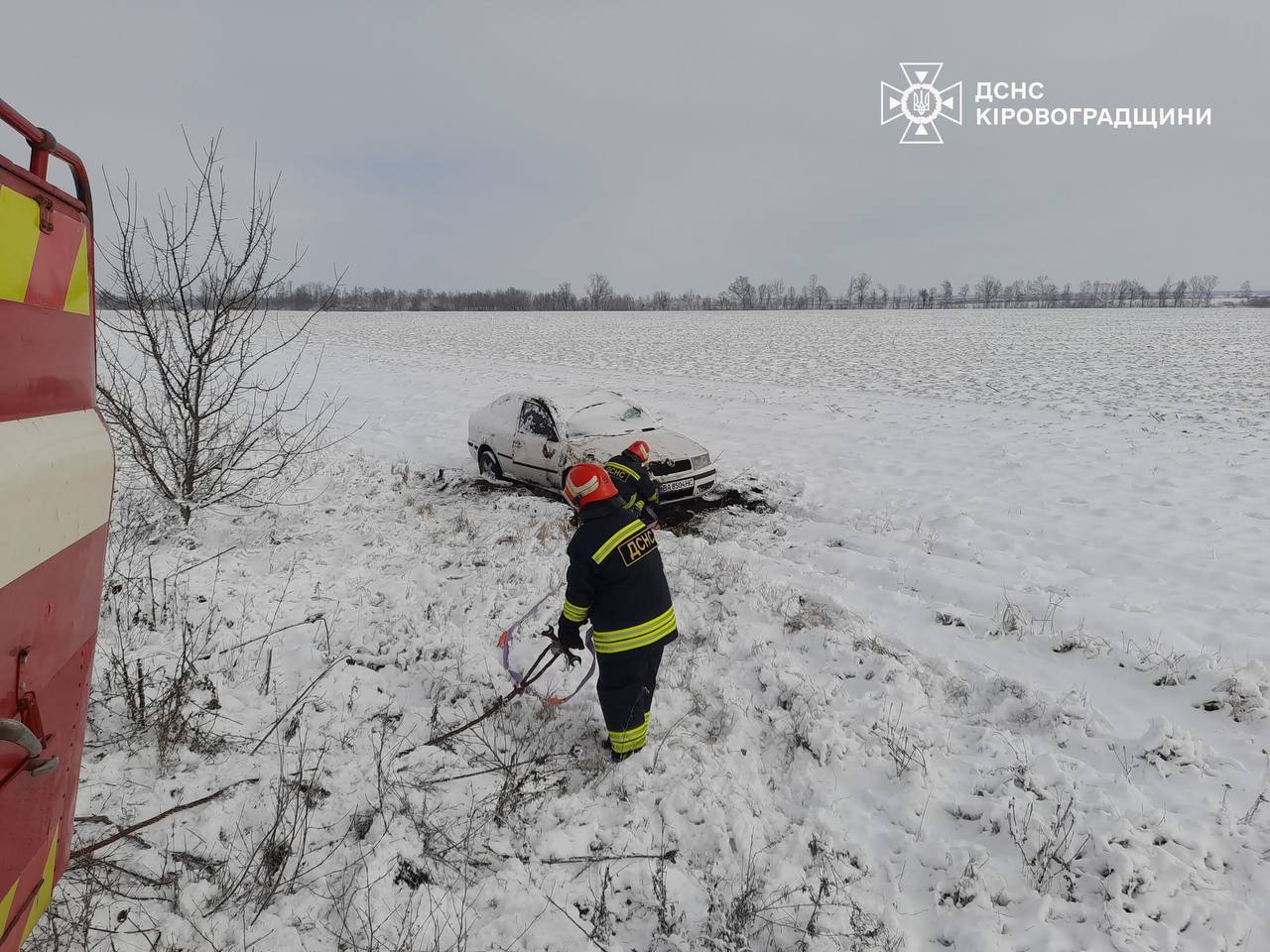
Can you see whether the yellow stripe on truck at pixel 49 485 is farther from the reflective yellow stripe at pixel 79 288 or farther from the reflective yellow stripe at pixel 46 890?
the reflective yellow stripe at pixel 46 890

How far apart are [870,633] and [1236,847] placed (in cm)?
235

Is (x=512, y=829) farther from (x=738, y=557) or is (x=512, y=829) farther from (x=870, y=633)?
(x=738, y=557)

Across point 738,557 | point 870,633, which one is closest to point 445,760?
point 870,633

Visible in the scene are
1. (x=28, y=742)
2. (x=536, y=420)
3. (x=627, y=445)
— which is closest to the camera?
(x=28, y=742)

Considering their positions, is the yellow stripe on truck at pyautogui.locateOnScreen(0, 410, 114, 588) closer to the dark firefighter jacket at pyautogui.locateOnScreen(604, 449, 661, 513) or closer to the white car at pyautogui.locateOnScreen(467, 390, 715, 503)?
the dark firefighter jacket at pyautogui.locateOnScreen(604, 449, 661, 513)

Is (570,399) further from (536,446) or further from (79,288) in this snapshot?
(79,288)

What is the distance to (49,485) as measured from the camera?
1.46m

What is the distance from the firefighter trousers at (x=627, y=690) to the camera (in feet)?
Answer: 11.9

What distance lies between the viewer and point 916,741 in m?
3.95

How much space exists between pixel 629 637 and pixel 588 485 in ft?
2.89

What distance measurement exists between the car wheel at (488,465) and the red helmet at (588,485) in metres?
6.33

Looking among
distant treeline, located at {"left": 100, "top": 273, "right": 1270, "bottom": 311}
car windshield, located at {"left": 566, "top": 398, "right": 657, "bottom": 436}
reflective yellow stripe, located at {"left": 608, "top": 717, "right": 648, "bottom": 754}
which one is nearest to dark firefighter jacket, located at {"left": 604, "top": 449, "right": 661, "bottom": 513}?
reflective yellow stripe, located at {"left": 608, "top": 717, "right": 648, "bottom": 754}

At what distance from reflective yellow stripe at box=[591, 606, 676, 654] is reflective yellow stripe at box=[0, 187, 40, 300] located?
280cm

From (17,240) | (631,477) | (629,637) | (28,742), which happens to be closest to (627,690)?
(629,637)
